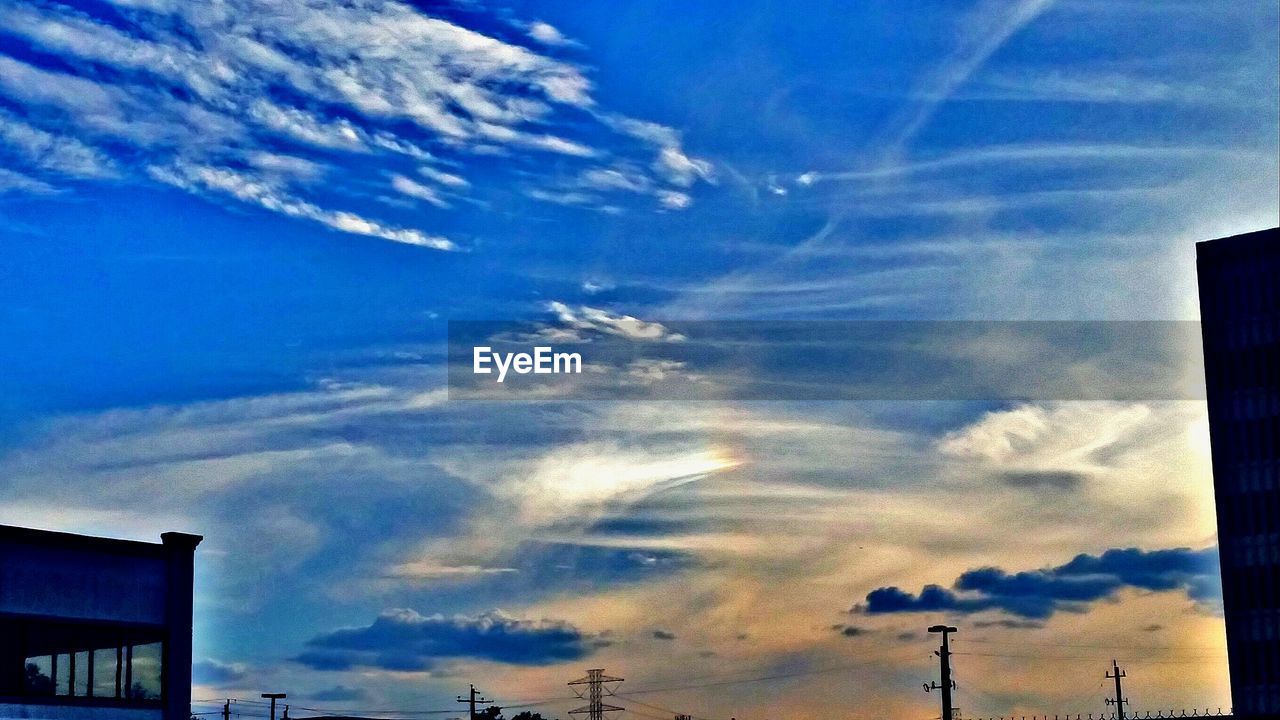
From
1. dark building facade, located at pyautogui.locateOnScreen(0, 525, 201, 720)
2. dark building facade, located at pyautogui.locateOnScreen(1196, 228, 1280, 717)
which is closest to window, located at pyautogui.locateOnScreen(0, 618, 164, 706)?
dark building facade, located at pyautogui.locateOnScreen(0, 525, 201, 720)

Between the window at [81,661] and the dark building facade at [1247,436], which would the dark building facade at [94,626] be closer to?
the window at [81,661]

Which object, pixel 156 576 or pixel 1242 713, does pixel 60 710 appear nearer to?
pixel 156 576

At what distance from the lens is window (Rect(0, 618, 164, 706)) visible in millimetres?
44688

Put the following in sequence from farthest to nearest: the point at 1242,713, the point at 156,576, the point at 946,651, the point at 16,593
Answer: the point at 1242,713 < the point at 946,651 < the point at 156,576 < the point at 16,593

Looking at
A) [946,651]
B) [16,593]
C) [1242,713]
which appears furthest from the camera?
[1242,713]

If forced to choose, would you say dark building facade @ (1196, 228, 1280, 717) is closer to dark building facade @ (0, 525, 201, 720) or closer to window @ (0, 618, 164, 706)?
dark building facade @ (0, 525, 201, 720)

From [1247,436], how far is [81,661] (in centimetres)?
11014

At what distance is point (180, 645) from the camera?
1918 inches

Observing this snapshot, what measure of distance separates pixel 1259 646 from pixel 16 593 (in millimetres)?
110264

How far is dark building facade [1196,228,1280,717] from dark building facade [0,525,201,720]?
104229 millimetres

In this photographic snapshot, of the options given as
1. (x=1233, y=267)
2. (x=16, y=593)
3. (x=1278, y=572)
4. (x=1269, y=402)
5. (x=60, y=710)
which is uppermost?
(x=1233, y=267)

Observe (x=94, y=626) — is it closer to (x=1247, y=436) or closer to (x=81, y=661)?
(x=81, y=661)

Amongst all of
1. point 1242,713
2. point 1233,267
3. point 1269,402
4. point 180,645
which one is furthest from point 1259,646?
point 180,645

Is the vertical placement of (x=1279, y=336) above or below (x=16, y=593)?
above
